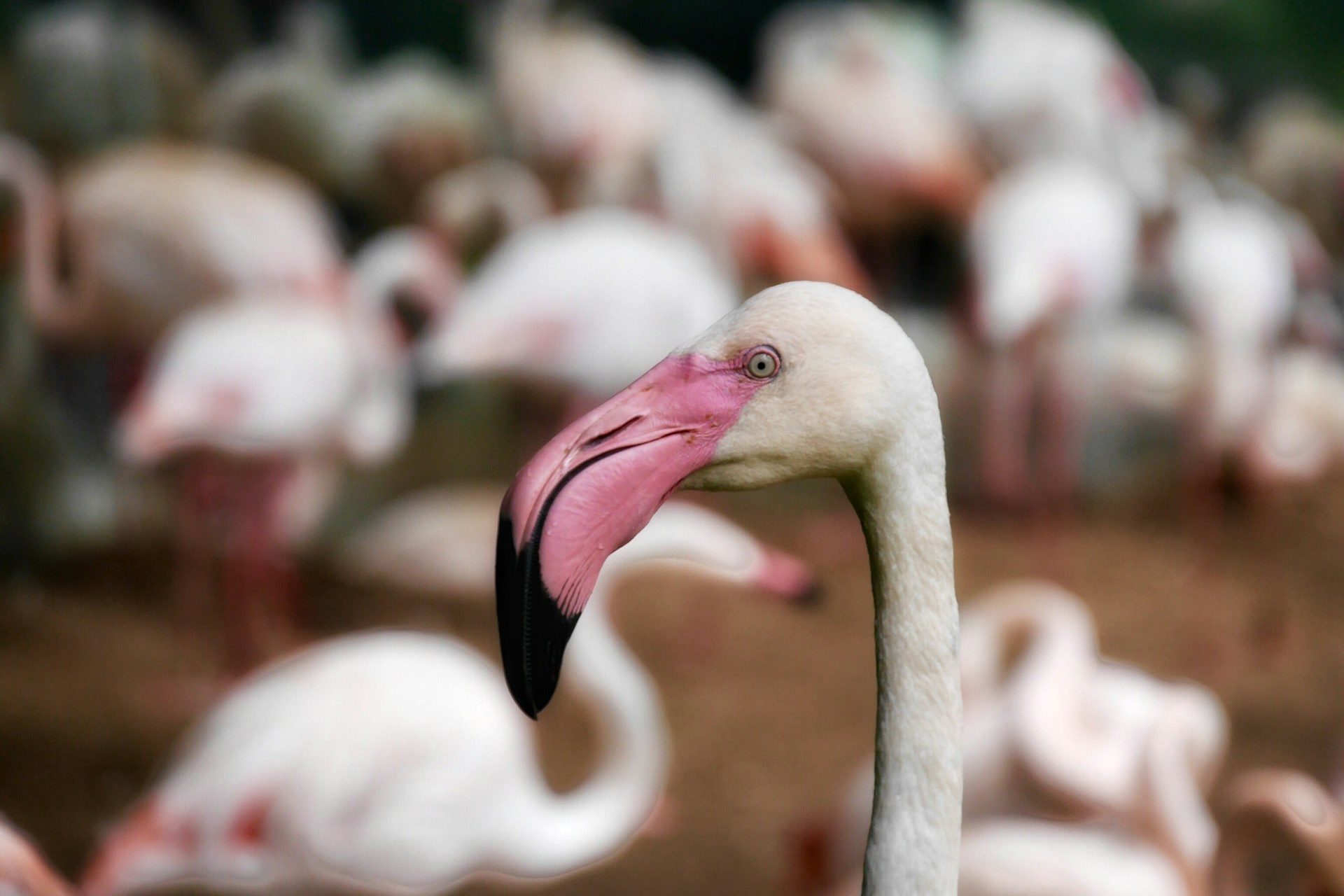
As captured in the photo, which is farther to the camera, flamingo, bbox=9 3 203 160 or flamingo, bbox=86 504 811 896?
flamingo, bbox=9 3 203 160

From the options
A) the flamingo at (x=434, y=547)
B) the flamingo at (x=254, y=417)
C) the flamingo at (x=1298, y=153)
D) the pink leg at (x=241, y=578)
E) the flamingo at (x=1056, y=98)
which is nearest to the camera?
the flamingo at (x=254, y=417)

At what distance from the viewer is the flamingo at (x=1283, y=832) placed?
1.87m

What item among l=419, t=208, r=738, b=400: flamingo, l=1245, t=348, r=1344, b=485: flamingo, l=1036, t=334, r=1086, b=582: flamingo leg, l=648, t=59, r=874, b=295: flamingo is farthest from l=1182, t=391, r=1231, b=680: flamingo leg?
l=419, t=208, r=738, b=400: flamingo

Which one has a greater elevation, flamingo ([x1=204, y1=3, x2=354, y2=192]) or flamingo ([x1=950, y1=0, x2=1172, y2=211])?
flamingo ([x1=950, y1=0, x2=1172, y2=211])

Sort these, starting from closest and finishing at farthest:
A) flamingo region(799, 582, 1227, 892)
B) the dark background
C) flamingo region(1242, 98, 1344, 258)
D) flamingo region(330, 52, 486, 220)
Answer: flamingo region(799, 582, 1227, 892) < flamingo region(330, 52, 486, 220) < the dark background < flamingo region(1242, 98, 1344, 258)

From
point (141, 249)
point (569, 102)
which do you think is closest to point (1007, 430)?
point (569, 102)

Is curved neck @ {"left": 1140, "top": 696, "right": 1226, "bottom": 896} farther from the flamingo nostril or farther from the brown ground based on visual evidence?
the flamingo nostril

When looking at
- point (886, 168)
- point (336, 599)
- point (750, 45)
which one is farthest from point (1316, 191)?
point (336, 599)

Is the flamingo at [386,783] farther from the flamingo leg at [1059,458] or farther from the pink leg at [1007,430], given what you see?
the pink leg at [1007,430]

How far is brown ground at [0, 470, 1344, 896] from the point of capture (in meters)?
2.91

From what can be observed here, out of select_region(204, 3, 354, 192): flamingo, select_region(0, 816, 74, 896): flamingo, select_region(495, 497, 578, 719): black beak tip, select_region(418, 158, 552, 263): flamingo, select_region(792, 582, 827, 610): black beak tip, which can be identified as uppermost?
select_region(204, 3, 354, 192): flamingo

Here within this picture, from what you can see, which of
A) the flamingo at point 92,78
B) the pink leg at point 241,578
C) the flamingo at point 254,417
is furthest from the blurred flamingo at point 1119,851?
the flamingo at point 92,78

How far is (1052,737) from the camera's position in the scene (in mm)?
2205

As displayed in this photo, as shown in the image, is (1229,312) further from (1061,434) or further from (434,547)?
(434,547)
